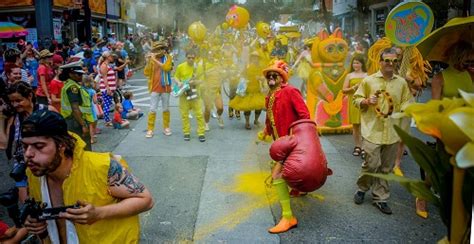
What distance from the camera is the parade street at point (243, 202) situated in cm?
438

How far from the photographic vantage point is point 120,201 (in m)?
A: 2.47

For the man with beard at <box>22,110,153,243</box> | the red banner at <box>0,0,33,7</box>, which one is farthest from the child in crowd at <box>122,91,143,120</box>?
the red banner at <box>0,0,33,7</box>

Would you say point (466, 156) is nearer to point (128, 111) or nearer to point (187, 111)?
point (187, 111)

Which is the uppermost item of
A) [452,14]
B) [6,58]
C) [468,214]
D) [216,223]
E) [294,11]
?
[294,11]

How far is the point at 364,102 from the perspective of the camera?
15.8 ft

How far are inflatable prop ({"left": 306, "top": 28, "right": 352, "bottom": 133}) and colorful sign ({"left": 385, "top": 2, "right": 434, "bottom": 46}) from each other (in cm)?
240

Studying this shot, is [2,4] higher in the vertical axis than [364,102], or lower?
higher

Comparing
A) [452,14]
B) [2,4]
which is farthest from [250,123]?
[2,4]

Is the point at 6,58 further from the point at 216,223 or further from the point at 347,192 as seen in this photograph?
the point at 347,192

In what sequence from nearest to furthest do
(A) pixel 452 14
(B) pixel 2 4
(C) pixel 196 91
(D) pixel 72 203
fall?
(D) pixel 72 203 < (C) pixel 196 91 < (A) pixel 452 14 < (B) pixel 2 4

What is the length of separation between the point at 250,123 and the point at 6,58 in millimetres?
4982

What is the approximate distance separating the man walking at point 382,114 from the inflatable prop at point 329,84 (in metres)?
3.33

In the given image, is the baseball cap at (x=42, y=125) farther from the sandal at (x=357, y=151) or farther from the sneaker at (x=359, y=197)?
the sandal at (x=357, y=151)

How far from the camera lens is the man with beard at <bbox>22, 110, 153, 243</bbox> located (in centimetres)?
226
